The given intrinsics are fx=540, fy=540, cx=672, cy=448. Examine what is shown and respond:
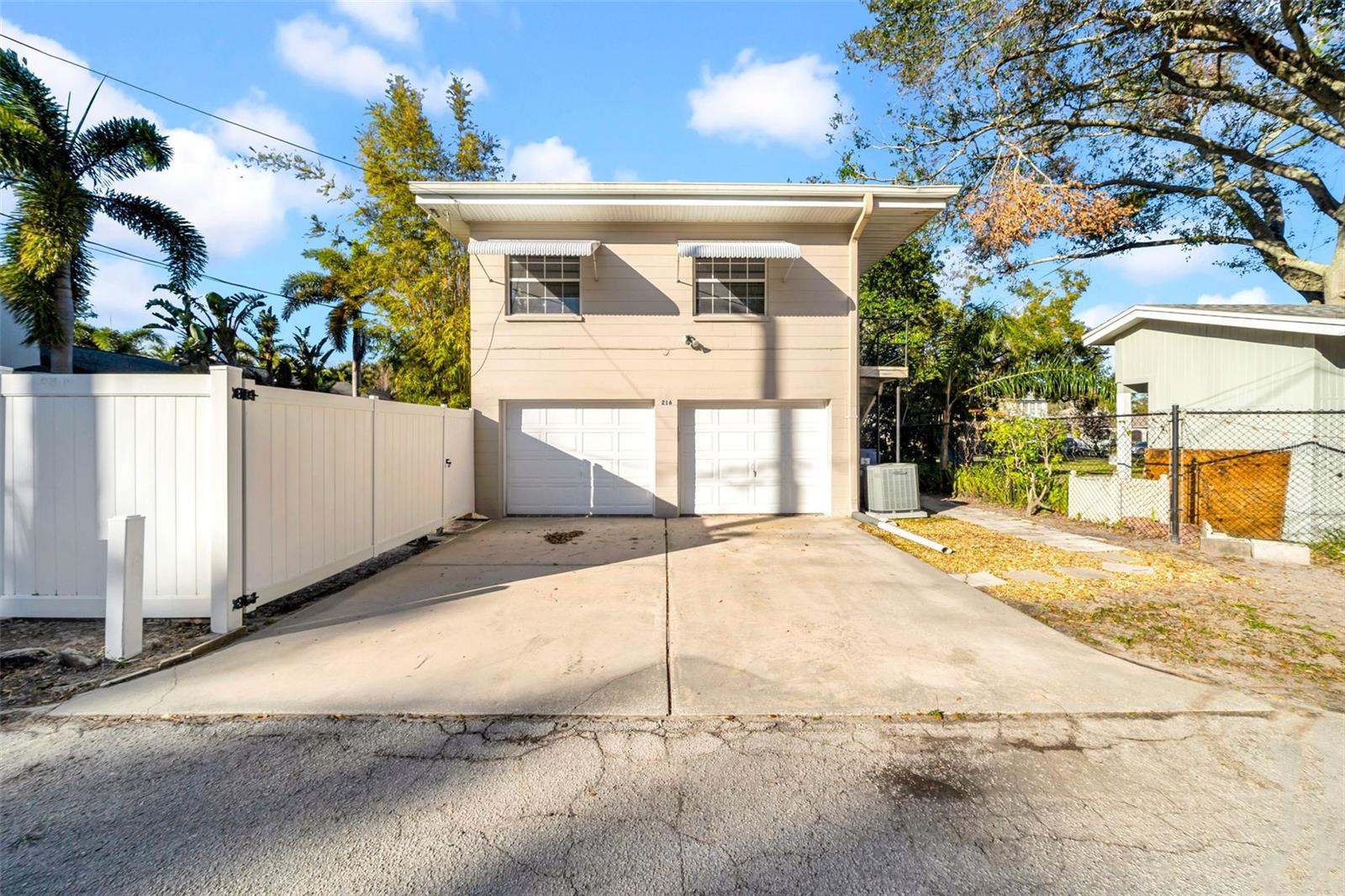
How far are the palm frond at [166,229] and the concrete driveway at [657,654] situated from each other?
8.98 meters

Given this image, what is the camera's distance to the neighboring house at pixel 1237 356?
628cm

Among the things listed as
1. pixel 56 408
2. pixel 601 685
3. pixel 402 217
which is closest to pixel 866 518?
pixel 601 685

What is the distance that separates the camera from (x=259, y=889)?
1654 millimetres

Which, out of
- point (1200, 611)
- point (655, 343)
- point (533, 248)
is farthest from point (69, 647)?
point (1200, 611)

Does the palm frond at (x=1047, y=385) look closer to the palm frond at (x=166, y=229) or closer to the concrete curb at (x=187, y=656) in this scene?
the concrete curb at (x=187, y=656)

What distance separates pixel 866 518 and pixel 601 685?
6.12 meters

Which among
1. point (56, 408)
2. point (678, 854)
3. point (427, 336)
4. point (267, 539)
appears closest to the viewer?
point (678, 854)

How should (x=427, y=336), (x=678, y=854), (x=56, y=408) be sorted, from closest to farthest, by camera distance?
1. (x=678, y=854)
2. (x=56, y=408)
3. (x=427, y=336)

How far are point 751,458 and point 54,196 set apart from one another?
37.7ft

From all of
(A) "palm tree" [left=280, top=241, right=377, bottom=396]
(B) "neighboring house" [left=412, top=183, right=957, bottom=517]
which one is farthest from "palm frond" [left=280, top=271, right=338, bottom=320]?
(B) "neighboring house" [left=412, top=183, right=957, bottom=517]

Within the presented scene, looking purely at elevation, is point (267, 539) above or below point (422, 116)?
below

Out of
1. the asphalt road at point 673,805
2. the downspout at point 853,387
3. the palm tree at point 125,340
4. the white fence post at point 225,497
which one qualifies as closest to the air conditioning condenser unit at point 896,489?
the downspout at point 853,387

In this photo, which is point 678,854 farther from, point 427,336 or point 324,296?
point 324,296

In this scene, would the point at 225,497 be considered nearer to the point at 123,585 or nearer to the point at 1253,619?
the point at 123,585
